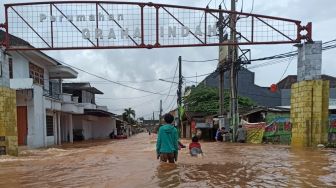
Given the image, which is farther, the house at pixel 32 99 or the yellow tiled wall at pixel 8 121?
the house at pixel 32 99

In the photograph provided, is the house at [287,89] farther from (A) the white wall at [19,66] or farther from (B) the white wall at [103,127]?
(A) the white wall at [19,66]

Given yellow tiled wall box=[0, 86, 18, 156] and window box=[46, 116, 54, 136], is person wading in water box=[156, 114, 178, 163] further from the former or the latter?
window box=[46, 116, 54, 136]

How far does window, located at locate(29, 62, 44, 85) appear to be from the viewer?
30730mm

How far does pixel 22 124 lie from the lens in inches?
1057

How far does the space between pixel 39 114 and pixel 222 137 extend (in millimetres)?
12650

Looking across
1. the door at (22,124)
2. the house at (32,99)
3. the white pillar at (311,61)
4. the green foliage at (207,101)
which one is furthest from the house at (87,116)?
the white pillar at (311,61)

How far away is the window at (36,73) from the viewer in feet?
101

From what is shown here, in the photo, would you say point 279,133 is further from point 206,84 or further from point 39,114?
point 206,84

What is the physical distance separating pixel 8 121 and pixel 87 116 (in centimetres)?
3215

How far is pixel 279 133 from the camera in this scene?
25641mm

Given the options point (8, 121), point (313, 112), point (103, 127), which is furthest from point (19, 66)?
point (103, 127)

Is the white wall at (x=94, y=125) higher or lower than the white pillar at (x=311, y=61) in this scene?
lower

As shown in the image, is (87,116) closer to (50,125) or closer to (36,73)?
(50,125)

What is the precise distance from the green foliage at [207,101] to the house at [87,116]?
1026cm
